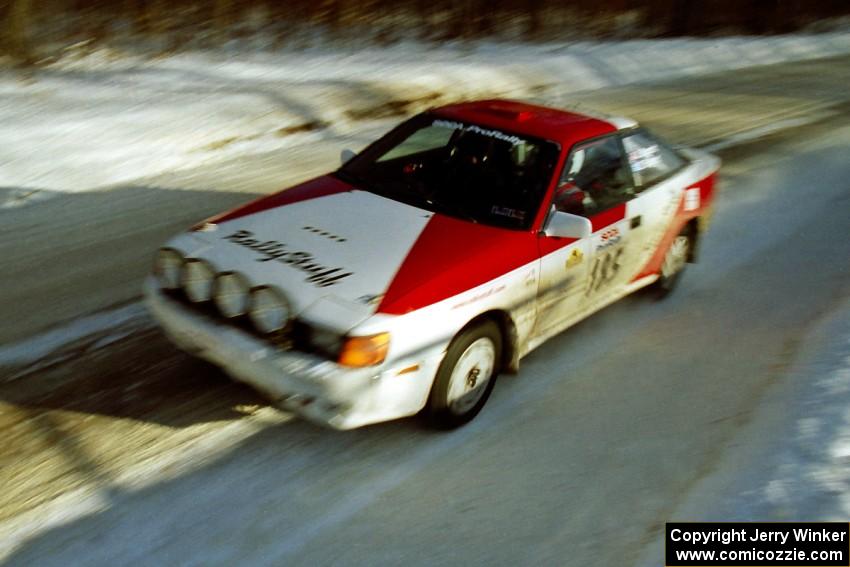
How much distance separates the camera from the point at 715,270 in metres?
6.94

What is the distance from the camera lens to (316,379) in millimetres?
3771

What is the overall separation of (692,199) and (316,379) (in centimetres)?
351

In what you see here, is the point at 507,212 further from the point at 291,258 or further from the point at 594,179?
the point at 291,258

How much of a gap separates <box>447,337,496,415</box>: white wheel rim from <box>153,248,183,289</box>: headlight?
1521 millimetres

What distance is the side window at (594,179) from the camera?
4.88 m

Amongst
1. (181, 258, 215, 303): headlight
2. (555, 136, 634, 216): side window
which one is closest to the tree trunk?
(181, 258, 215, 303): headlight

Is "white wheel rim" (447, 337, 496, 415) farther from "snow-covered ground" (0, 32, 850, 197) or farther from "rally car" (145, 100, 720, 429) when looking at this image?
"snow-covered ground" (0, 32, 850, 197)

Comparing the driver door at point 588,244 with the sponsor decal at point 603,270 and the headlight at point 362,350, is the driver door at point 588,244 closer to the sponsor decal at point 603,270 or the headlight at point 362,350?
the sponsor decal at point 603,270

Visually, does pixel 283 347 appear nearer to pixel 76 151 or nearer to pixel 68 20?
pixel 76 151

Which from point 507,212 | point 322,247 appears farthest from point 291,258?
point 507,212

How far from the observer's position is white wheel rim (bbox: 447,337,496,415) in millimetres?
4242

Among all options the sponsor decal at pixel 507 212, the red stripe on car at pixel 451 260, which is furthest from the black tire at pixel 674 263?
the red stripe on car at pixel 451 260

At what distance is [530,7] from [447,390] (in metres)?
17.6

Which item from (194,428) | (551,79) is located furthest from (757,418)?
(551,79)
